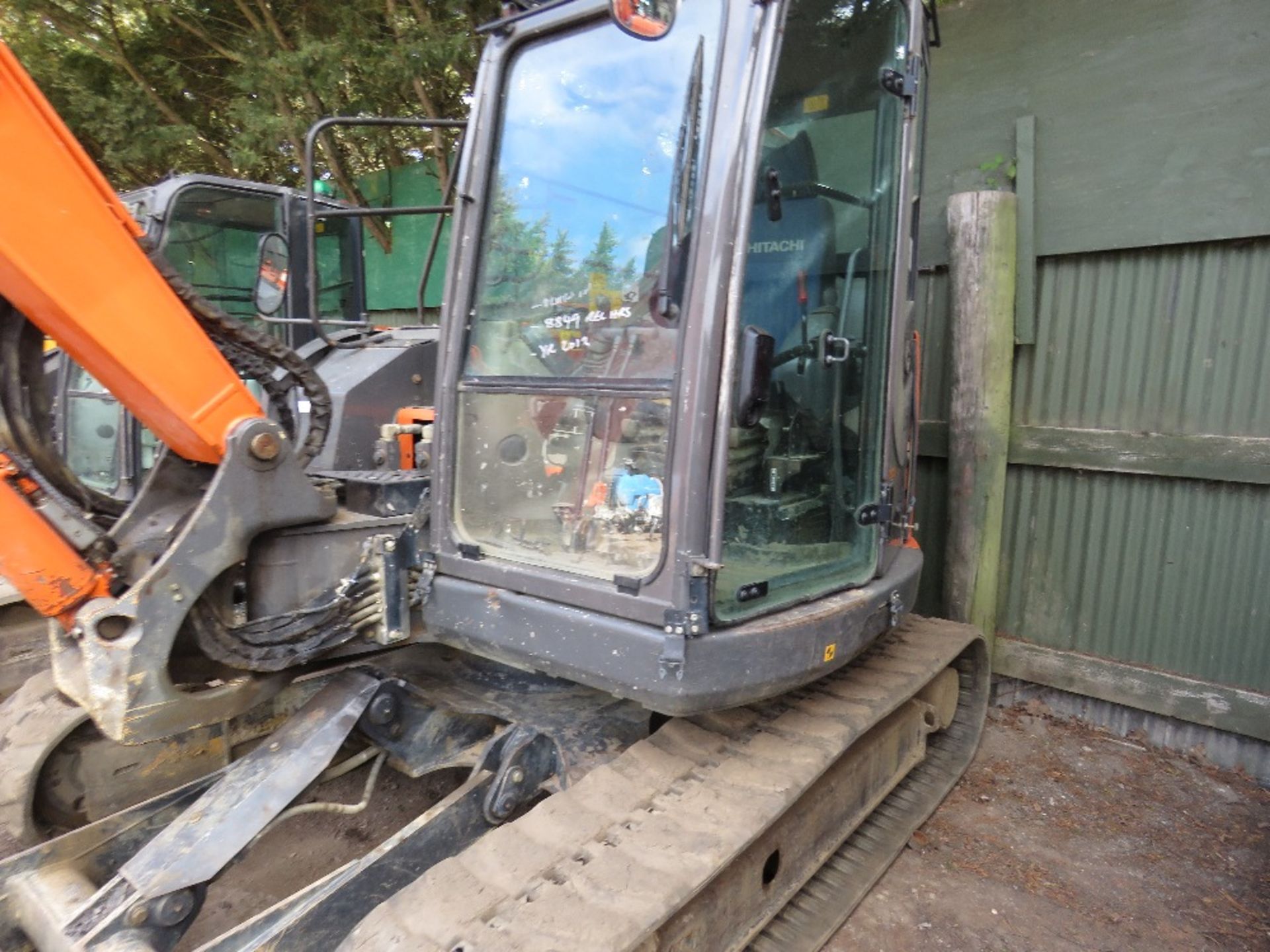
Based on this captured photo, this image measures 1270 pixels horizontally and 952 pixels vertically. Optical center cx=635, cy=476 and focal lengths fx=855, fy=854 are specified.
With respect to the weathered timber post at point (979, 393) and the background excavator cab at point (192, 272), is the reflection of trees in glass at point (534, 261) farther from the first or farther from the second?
the weathered timber post at point (979, 393)

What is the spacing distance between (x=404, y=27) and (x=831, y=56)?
5.21 meters

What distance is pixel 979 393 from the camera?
12.7ft

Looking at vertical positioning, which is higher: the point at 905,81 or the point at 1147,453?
the point at 905,81

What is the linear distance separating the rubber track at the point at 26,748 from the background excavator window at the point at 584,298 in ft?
5.32

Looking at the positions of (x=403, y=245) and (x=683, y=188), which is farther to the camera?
(x=403, y=245)

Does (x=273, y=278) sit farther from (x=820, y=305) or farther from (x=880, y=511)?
(x=880, y=511)

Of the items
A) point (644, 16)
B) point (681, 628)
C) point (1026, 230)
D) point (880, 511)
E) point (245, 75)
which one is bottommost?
point (681, 628)

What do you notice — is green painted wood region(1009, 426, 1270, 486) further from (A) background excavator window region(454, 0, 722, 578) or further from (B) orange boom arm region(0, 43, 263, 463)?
(B) orange boom arm region(0, 43, 263, 463)

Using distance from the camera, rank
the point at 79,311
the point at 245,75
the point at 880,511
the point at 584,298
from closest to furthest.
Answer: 1. the point at 79,311
2. the point at 584,298
3. the point at 880,511
4. the point at 245,75

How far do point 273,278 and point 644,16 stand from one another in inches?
88.3

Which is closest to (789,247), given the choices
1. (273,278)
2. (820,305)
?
(820,305)

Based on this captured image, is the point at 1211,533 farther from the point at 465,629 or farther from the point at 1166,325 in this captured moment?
the point at 465,629

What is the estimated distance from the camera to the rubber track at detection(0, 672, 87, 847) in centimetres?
273

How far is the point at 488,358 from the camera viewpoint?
2.39m
